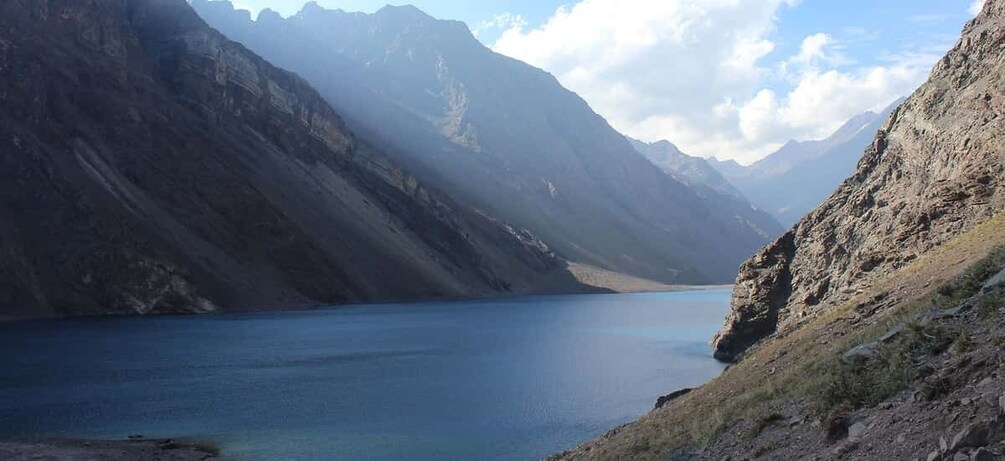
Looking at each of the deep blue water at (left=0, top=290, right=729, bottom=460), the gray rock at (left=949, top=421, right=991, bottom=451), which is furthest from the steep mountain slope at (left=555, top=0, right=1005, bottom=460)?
the deep blue water at (left=0, top=290, right=729, bottom=460)

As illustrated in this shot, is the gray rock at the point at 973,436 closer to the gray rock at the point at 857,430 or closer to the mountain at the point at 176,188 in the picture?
the gray rock at the point at 857,430

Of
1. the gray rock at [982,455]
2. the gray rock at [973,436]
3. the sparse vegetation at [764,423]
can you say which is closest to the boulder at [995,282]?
the sparse vegetation at [764,423]

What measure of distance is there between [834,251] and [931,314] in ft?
83.3

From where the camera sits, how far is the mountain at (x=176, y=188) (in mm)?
108062

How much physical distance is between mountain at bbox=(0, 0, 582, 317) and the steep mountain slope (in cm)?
8982

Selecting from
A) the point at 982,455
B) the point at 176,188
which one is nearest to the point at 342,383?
the point at 982,455

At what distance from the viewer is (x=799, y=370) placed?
733 inches

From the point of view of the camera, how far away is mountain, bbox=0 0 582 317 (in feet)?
355

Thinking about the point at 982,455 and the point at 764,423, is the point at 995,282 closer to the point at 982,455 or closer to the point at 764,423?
the point at 764,423

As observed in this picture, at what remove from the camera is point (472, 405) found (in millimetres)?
44031

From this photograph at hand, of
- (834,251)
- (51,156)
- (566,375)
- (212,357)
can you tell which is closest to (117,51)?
(51,156)

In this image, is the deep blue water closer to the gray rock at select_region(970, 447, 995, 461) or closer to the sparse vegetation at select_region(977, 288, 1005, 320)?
the sparse vegetation at select_region(977, 288, 1005, 320)

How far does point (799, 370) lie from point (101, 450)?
28214 millimetres

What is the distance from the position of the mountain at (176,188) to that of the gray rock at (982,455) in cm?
10593
